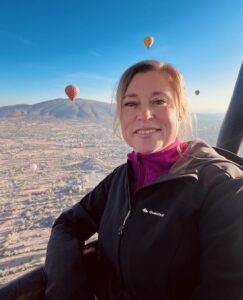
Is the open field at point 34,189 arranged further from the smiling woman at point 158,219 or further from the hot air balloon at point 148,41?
the hot air balloon at point 148,41

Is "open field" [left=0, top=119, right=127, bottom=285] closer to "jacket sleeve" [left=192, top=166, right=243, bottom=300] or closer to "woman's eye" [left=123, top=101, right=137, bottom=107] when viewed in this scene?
"woman's eye" [left=123, top=101, right=137, bottom=107]

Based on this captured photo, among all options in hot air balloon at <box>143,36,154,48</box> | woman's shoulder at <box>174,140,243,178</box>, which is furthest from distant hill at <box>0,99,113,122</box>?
woman's shoulder at <box>174,140,243,178</box>

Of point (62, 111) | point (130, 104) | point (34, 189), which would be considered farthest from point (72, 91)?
point (62, 111)

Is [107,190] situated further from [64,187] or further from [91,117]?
[91,117]

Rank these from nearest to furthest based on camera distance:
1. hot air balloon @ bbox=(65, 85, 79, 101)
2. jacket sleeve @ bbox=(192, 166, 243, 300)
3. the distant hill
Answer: jacket sleeve @ bbox=(192, 166, 243, 300)
hot air balloon @ bbox=(65, 85, 79, 101)
the distant hill

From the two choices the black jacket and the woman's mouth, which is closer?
the black jacket

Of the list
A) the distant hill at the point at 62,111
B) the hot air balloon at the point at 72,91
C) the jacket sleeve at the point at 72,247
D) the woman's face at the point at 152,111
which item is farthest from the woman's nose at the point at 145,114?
the distant hill at the point at 62,111

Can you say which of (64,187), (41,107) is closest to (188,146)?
(64,187)
